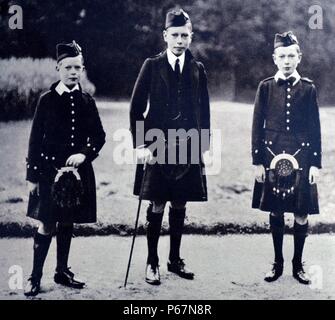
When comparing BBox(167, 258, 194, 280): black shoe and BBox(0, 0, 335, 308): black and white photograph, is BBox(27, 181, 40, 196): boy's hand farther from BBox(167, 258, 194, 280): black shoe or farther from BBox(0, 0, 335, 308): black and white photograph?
BBox(167, 258, 194, 280): black shoe

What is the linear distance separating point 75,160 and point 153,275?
811mm

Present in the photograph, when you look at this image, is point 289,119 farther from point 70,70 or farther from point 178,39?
point 70,70

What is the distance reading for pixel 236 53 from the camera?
3689 mm

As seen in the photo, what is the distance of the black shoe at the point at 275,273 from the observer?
3555mm

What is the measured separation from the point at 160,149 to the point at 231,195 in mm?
525

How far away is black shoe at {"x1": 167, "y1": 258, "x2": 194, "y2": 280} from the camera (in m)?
3.54

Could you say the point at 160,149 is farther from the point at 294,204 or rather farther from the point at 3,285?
the point at 3,285

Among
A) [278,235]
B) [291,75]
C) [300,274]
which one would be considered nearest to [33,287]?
[278,235]

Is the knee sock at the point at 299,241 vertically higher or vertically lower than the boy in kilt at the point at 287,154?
lower

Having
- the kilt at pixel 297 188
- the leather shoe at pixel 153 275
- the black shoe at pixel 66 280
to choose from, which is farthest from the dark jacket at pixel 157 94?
the black shoe at pixel 66 280

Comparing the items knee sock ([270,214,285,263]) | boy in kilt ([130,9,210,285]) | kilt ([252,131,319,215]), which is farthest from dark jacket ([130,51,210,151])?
knee sock ([270,214,285,263])

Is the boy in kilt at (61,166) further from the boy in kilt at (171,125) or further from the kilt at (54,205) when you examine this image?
the boy in kilt at (171,125)

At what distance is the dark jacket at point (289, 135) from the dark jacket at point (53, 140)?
1004 mm
